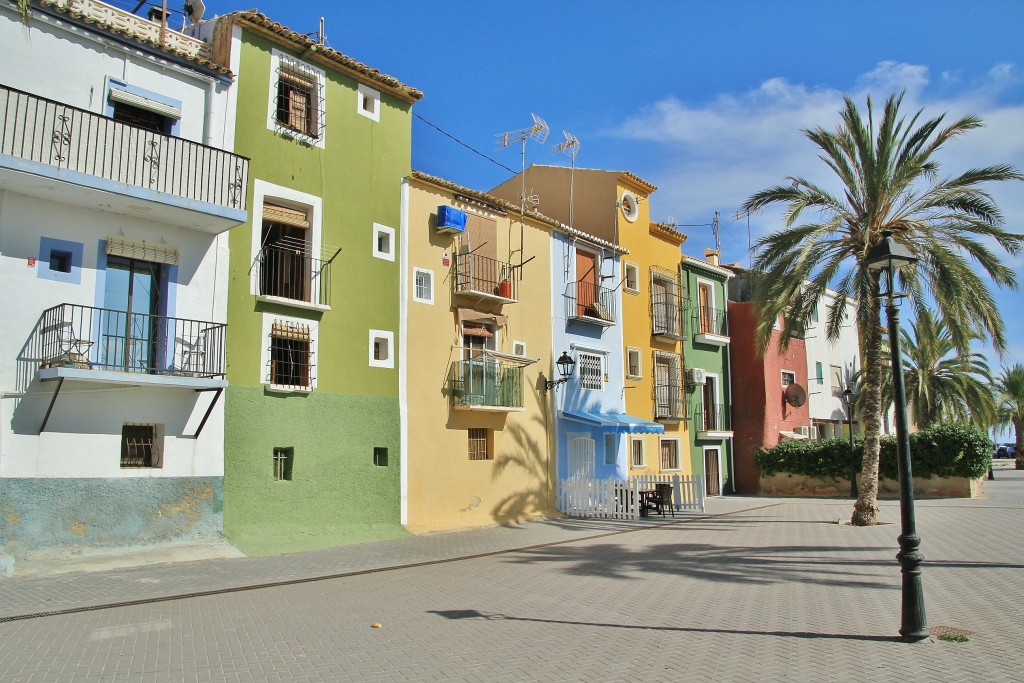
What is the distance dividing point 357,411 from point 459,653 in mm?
9480

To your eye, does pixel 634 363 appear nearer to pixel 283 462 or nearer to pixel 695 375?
pixel 695 375

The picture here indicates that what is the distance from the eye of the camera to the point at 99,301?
1319cm

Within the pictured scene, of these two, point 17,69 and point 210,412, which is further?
point 210,412

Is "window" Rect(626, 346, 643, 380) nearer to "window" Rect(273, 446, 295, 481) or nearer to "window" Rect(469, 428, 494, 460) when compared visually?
"window" Rect(469, 428, 494, 460)

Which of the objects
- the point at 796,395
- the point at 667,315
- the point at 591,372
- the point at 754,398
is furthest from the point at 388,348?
the point at 796,395

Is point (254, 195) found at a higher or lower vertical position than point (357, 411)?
higher

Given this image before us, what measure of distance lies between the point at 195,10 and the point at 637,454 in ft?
58.3

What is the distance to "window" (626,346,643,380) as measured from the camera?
2623cm

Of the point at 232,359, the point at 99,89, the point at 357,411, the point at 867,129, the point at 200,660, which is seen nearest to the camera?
the point at 200,660

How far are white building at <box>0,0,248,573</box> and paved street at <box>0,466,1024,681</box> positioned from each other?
140cm

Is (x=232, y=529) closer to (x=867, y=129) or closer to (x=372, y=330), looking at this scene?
(x=372, y=330)

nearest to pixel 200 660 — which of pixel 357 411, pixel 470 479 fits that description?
pixel 357 411

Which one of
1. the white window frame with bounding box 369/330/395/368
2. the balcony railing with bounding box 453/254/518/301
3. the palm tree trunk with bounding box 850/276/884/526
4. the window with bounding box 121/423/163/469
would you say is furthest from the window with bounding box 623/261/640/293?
the window with bounding box 121/423/163/469

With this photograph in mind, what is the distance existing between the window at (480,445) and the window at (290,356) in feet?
16.7
